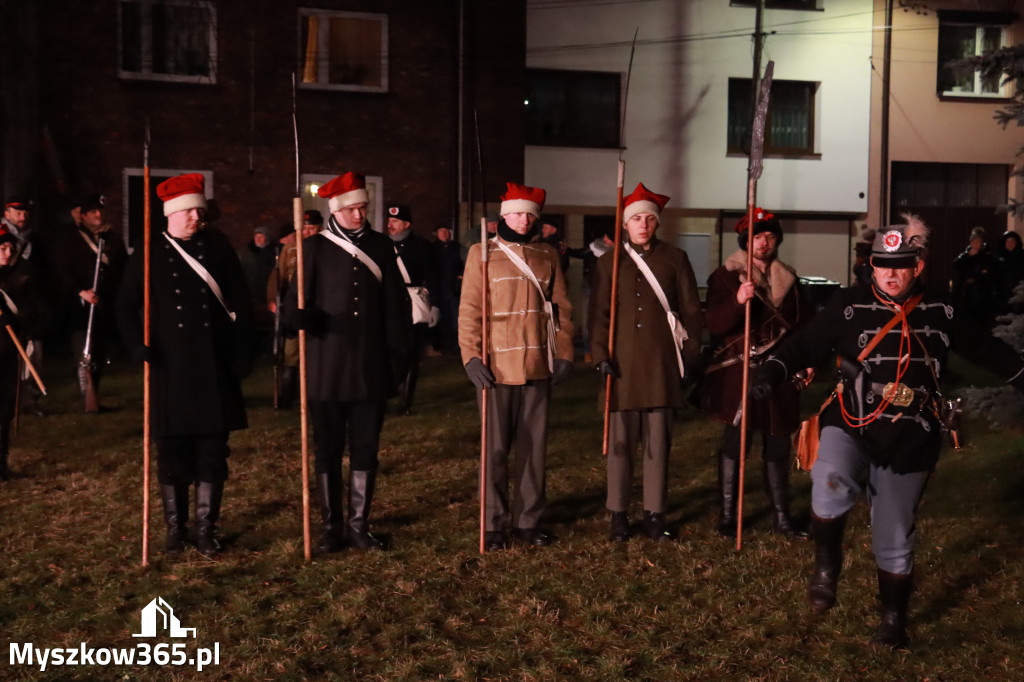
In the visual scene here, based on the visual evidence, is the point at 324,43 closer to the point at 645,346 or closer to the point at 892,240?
the point at 645,346

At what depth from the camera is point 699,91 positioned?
85.2ft

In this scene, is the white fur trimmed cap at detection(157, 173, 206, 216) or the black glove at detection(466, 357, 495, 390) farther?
the black glove at detection(466, 357, 495, 390)

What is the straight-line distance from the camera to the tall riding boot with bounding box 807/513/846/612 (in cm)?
578

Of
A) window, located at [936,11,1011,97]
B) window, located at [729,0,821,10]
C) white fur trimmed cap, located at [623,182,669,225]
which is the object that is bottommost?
white fur trimmed cap, located at [623,182,669,225]

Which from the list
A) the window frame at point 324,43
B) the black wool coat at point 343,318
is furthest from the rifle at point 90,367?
the window frame at point 324,43

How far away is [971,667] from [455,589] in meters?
2.56

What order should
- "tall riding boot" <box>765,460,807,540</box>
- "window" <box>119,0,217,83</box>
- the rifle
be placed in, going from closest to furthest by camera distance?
"tall riding boot" <box>765,460,807,540</box>
the rifle
"window" <box>119,0,217,83</box>

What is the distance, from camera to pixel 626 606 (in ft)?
20.1

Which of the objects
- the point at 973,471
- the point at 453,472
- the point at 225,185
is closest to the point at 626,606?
the point at 453,472

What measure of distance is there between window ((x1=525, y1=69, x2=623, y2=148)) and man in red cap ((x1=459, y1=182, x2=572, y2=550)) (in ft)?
61.0

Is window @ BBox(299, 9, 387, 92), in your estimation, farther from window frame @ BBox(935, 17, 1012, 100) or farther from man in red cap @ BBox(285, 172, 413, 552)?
man in red cap @ BBox(285, 172, 413, 552)

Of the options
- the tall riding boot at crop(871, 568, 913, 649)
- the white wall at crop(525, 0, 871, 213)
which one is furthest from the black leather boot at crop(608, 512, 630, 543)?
the white wall at crop(525, 0, 871, 213)

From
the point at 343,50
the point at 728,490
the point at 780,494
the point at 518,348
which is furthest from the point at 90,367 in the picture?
the point at 343,50

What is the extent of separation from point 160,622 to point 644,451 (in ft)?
9.91
